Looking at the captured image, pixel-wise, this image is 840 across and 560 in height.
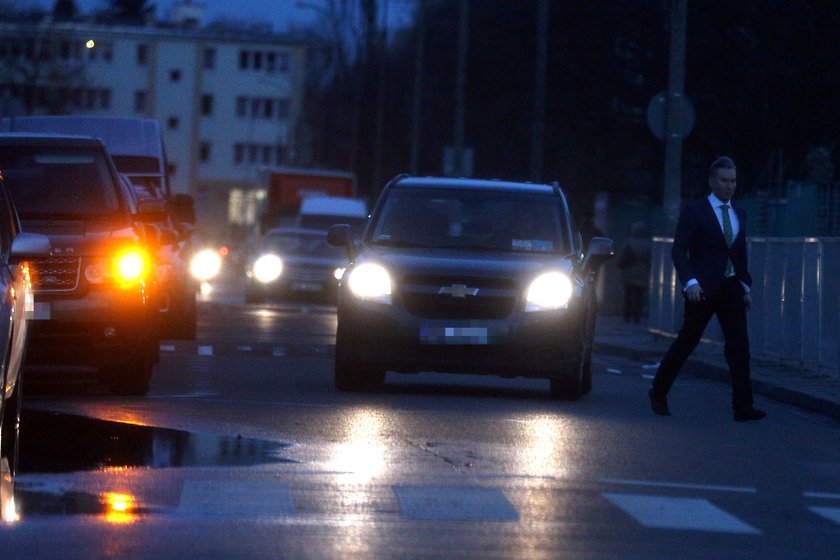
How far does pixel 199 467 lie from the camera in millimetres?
10602

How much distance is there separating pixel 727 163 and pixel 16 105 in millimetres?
24303

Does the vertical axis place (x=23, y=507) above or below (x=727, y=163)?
below

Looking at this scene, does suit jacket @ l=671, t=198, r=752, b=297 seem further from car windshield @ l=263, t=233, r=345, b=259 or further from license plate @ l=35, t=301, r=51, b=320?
car windshield @ l=263, t=233, r=345, b=259

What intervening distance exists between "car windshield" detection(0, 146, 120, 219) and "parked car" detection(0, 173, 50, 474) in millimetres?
3861

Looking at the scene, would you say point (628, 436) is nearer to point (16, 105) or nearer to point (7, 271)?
point (7, 271)

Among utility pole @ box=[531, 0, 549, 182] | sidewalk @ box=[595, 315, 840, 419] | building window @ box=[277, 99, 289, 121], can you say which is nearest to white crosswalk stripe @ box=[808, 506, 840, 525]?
sidewalk @ box=[595, 315, 840, 419]

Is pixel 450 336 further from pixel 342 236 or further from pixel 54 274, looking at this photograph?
pixel 54 274

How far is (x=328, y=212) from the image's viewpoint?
52938 millimetres

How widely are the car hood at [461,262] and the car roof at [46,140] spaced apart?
2.24m

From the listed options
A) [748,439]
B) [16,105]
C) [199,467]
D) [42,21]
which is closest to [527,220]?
[748,439]

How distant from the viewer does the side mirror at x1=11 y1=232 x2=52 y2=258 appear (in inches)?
435

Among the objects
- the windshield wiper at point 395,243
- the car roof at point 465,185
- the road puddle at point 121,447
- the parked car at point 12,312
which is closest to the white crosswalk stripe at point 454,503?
the road puddle at point 121,447

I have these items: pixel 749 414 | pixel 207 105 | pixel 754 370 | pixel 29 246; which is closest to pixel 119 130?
pixel 754 370

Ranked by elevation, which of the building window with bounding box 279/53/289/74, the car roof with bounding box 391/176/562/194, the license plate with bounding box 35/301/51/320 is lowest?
the license plate with bounding box 35/301/51/320
